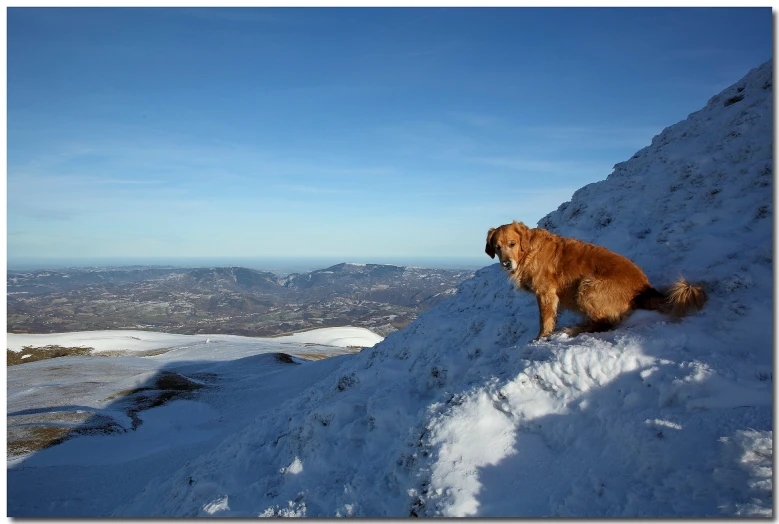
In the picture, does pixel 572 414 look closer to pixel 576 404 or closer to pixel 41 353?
pixel 576 404

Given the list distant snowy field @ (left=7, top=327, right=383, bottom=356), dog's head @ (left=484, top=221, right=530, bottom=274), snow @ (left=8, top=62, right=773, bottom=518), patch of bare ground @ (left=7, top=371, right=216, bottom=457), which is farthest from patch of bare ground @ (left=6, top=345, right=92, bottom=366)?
dog's head @ (left=484, top=221, right=530, bottom=274)

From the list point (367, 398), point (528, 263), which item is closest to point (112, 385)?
point (367, 398)

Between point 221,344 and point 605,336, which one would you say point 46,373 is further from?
point 605,336

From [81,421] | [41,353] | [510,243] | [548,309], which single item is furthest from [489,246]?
[41,353]

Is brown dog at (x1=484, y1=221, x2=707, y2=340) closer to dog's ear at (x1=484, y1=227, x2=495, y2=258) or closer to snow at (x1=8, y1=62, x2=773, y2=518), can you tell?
dog's ear at (x1=484, y1=227, x2=495, y2=258)

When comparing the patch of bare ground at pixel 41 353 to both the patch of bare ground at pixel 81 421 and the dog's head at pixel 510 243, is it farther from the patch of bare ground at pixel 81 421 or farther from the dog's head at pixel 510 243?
the dog's head at pixel 510 243

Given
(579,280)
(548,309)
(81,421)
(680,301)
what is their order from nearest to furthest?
(680,301), (579,280), (548,309), (81,421)
